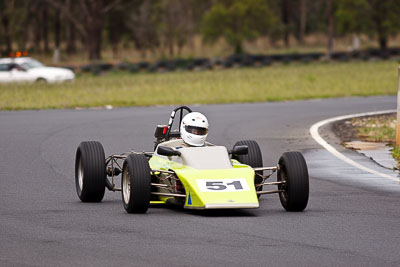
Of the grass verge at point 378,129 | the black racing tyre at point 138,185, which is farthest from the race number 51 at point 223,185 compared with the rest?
the grass verge at point 378,129

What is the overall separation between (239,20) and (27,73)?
27339 millimetres

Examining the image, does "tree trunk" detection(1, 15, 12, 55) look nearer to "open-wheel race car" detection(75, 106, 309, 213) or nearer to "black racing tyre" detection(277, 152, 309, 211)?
"open-wheel race car" detection(75, 106, 309, 213)

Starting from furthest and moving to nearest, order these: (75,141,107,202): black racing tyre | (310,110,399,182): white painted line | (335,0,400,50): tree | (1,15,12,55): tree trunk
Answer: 1. (1,15,12,55): tree trunk
2. (335,0,400,50): tree
3. (310,110,399,182): white painted line
4. (75,141,107,202): black racing tyre

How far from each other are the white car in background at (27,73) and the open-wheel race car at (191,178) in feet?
94.9

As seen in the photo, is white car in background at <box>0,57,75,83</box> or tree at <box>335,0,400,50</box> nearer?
white car in background at <box>0,57,75,83</box>

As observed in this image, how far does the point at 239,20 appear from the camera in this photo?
6488cm

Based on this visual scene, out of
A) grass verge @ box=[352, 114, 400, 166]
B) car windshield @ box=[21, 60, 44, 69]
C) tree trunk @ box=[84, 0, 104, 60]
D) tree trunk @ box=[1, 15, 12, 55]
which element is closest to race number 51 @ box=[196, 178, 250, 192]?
grass verge @ box=[352, 114, 400, 166]

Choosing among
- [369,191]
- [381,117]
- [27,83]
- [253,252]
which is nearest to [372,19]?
[27,83]

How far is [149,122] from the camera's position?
22.1 metres

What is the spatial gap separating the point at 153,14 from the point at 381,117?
1964 inches

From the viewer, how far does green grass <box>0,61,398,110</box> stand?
30.0 metres

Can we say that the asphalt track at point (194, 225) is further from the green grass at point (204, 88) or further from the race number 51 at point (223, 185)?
the green grass at point (204, 88)

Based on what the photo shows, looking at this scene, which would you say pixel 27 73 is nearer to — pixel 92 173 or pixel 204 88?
pixel 204 88

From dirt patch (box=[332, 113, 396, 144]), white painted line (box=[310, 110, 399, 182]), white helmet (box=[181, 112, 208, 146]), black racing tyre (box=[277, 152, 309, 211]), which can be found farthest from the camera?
dirt patch (box=[332, 113, 396, 144])
